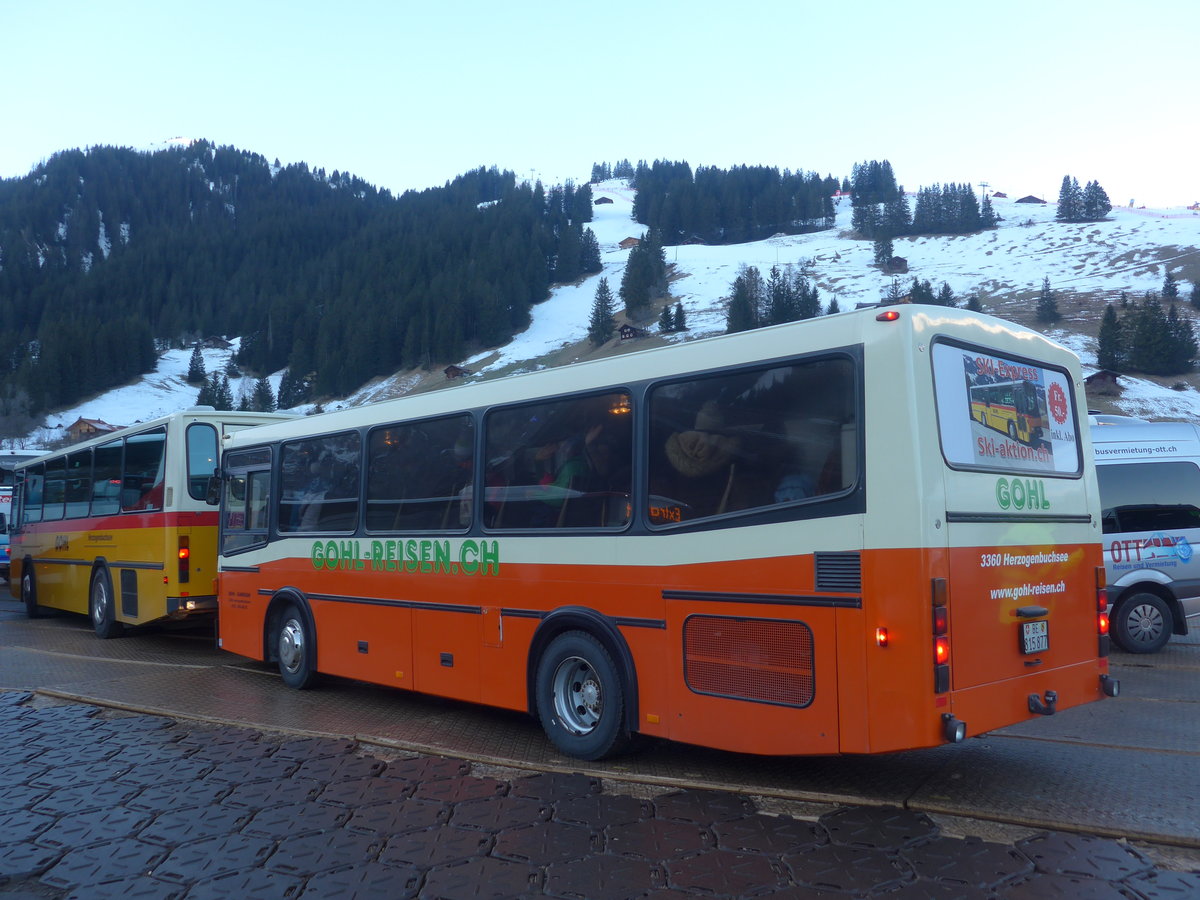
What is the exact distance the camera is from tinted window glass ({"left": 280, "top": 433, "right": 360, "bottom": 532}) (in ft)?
29.7

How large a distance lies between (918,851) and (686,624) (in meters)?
1.84

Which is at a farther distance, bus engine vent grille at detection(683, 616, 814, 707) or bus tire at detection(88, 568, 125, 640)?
bus tire at detection(88, 568, 125, 640)

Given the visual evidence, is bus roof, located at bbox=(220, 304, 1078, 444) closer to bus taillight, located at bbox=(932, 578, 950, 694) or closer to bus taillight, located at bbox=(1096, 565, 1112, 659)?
bus taillight, located at bbox=(932, 578, 950, 694)

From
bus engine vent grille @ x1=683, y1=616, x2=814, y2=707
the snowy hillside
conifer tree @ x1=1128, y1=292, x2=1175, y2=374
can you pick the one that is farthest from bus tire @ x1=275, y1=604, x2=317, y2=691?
conifer tree @ x1=1128, y1=292, x2=1175, y2=374

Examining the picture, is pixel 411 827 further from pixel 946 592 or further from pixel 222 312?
pixel 222 312

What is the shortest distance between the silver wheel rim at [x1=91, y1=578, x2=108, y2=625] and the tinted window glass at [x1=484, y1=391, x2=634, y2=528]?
958 cm

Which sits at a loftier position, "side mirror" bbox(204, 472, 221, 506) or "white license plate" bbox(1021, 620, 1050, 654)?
"side mirror" bbox(204, 472, 221, 506)

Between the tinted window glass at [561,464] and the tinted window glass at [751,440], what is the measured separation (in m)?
0.34

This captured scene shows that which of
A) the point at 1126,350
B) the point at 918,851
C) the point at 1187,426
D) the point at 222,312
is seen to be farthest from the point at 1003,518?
the point at 222,312

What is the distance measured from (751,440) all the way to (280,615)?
21.4ft

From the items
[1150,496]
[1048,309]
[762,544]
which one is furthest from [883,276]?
[762,544]

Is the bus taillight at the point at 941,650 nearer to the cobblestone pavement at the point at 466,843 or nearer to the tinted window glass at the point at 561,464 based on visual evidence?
the cobblestone pavement at the point at 466,843

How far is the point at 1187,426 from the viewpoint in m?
11.8

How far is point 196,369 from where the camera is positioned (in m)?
107
